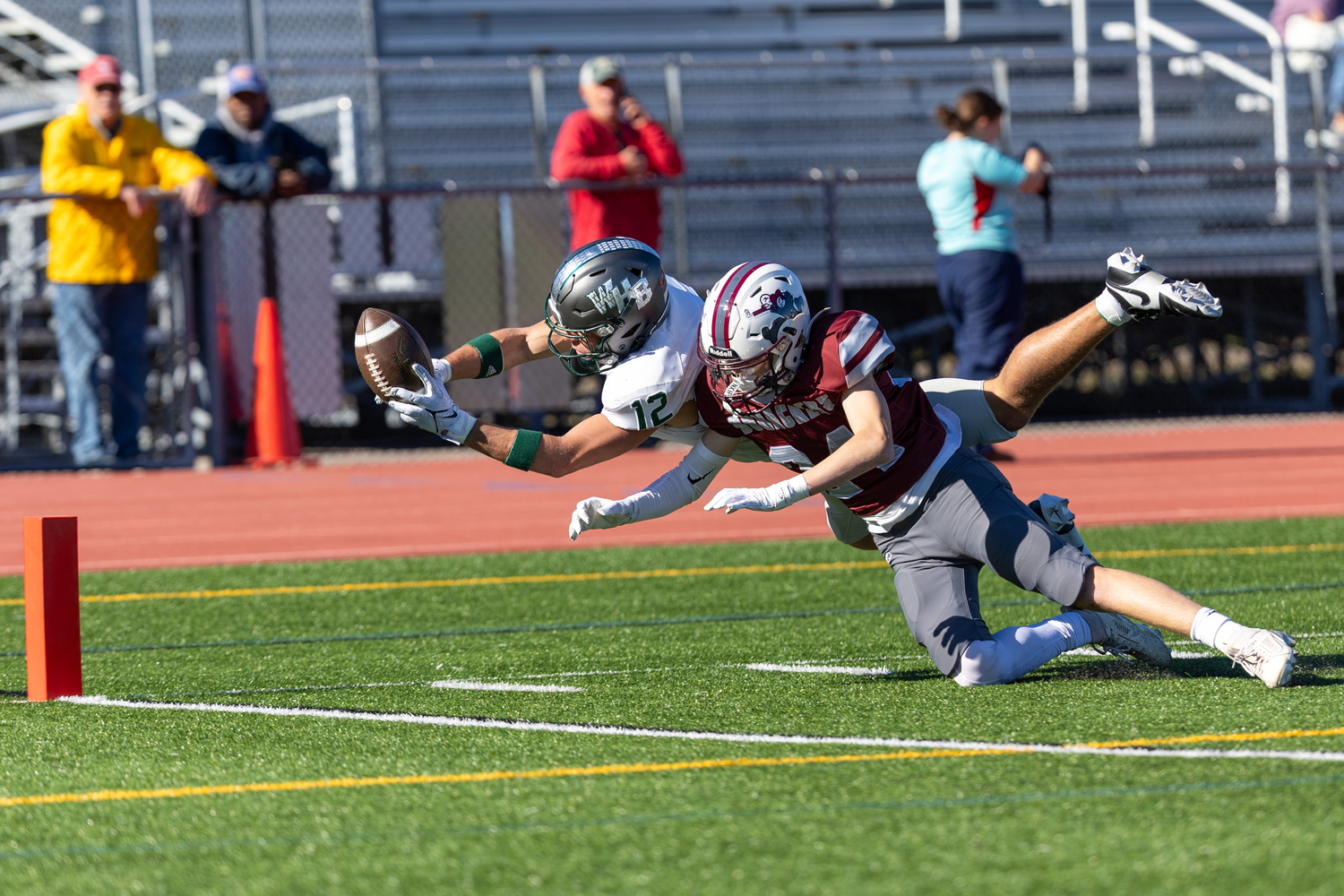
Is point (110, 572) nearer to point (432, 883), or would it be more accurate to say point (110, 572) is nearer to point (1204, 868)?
point (432, 883)

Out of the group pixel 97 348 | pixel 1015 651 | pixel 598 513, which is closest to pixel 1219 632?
pixel 1015 651

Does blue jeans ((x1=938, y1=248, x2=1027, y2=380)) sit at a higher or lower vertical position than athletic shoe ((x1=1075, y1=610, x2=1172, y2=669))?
higher

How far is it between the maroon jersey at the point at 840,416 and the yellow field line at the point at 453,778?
1.15 m

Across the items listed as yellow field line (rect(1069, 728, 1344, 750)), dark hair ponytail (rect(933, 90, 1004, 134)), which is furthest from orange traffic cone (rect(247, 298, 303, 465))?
yellow field line (rect(1069, 728, 1344, 750))

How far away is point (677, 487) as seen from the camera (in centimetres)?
484

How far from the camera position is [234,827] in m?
3.23

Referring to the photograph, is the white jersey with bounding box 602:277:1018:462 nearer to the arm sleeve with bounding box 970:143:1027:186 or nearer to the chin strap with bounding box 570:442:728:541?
the chin strap with bounding box 570:442:728:541

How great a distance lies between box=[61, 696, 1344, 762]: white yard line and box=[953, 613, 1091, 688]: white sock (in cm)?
71

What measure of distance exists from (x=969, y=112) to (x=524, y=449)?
5.70 metres

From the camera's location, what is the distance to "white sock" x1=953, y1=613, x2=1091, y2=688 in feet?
14.8

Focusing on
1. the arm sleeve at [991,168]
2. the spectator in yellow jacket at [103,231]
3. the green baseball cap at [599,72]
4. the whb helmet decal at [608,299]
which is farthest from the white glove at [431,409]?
the spectator in yellow jacket at [103,231]

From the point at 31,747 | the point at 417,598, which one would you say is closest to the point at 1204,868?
the point at 31,747

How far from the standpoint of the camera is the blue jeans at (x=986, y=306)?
9.95m

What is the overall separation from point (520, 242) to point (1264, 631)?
8.56 m
